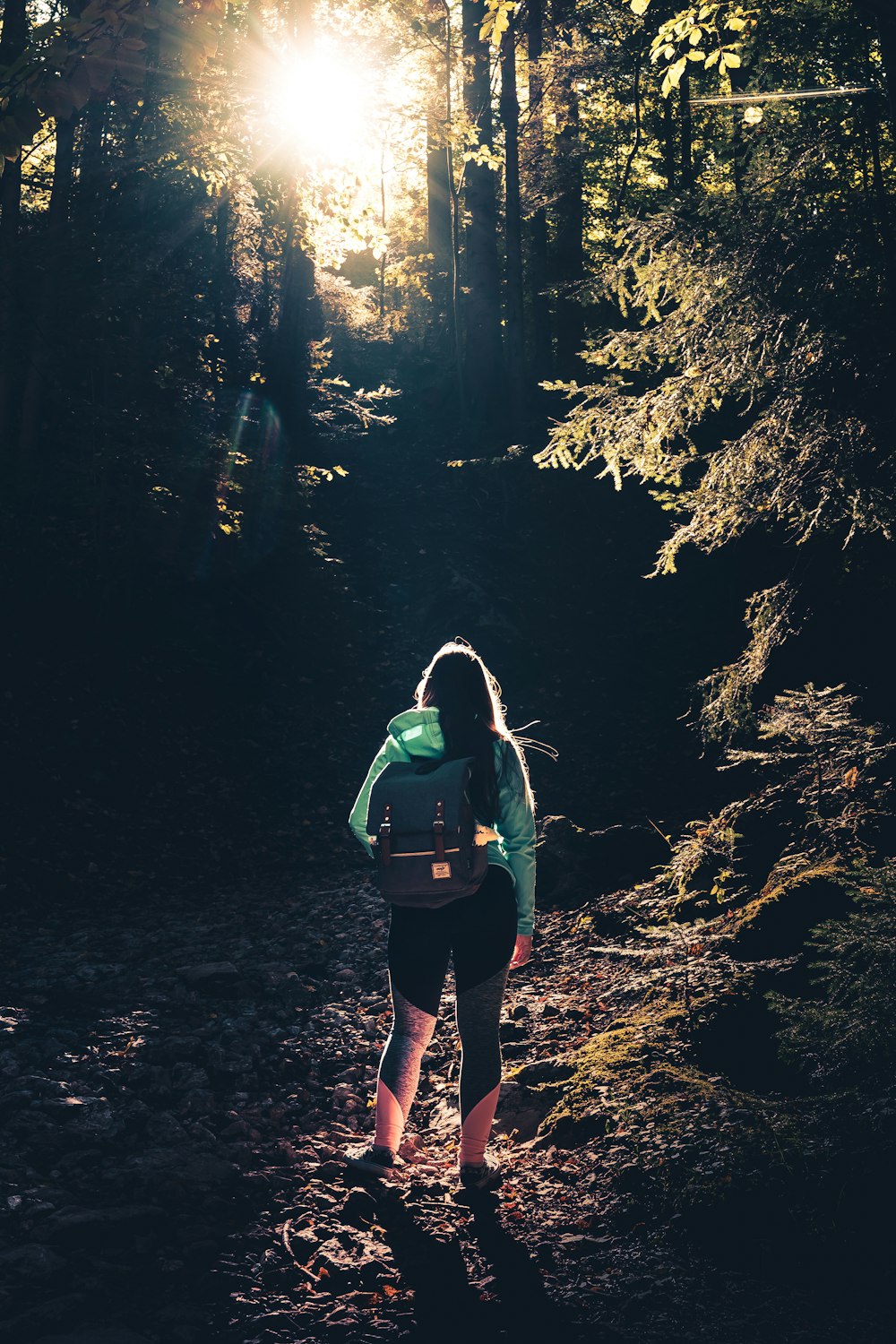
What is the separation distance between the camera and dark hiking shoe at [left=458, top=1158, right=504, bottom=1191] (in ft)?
12.9

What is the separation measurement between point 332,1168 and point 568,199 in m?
18.9

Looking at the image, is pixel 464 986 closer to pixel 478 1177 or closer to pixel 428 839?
pixel 428 839

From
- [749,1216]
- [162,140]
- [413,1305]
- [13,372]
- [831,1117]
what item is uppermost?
[162,140]

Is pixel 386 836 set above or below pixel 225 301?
below

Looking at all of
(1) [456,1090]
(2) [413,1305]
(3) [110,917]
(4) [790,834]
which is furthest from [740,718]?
(3) [110,917]

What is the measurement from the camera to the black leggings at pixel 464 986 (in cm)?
380

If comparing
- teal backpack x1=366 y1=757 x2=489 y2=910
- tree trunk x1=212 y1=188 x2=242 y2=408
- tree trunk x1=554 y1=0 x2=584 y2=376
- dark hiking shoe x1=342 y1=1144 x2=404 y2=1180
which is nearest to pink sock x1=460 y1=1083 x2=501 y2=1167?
dark hiking shoe x1=342 y1=1144 x2=404 y2=1180

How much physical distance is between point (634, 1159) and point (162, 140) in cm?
1167

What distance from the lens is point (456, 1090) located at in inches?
206

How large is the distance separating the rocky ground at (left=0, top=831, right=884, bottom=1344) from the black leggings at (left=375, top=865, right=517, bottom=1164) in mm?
428

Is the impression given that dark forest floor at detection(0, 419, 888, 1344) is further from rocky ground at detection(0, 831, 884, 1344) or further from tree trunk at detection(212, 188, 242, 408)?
tree trunk at detection(212, 188, 242, 408)

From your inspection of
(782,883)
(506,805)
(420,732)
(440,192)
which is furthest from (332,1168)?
→ (440,192)

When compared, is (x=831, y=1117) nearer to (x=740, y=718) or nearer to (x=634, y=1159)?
(x=634, y=1159)

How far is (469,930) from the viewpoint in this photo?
379 centimetres
